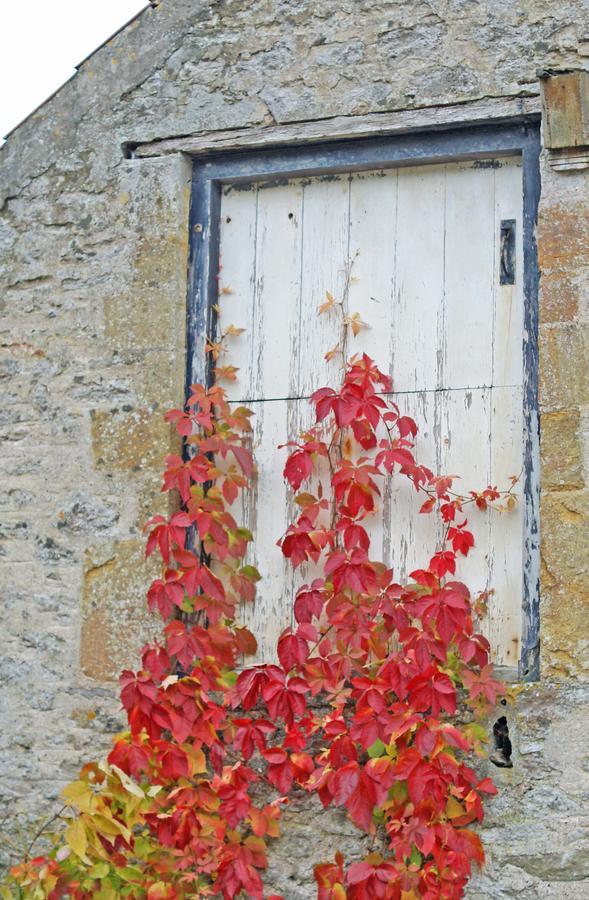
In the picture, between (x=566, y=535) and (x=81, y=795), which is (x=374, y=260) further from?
(x=81, y=795)

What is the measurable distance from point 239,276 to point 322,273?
315 mm

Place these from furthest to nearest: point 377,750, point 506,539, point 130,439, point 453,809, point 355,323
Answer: point 130,439, point 355,323, point 506,539, point 377,750, point 453,809

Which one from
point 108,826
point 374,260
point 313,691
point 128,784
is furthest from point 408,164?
point 108,826

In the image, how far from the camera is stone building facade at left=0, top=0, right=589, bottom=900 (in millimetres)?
3867

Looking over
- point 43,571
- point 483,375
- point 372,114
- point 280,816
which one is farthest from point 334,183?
point 280,816

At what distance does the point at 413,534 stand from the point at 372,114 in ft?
4.75

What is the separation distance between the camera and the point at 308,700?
409 centimetres

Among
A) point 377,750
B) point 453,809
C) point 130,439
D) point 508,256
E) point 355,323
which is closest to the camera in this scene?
point 453,809

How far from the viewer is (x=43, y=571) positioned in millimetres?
4426

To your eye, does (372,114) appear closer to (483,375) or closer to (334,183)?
(334,183)

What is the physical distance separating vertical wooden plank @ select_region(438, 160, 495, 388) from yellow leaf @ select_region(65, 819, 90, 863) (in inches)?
74.0

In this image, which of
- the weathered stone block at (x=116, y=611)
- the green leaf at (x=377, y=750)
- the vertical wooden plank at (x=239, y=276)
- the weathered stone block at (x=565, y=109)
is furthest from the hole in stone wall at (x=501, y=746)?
the weathered stone block at (x=565, y=109)

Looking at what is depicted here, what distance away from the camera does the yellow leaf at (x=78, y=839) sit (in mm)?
3908

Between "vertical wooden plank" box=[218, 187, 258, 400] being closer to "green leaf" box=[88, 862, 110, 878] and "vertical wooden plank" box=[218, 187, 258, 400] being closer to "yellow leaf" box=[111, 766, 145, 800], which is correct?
"yellow leaf" box=[111, 766, 145, 800]
